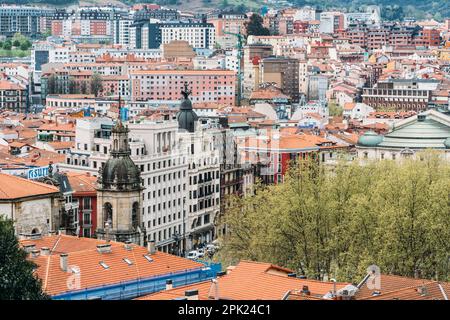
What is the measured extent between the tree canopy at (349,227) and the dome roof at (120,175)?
11.9 feet

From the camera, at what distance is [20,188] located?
35750 millimetres

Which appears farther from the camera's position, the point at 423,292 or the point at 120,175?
the point at 120,175

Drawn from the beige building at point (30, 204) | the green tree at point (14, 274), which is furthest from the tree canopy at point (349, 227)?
the green tree at point (14, 274)

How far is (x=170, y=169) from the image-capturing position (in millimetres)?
53750

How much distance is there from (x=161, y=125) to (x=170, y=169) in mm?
2092

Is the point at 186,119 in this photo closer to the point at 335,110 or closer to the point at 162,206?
the point at 162,206

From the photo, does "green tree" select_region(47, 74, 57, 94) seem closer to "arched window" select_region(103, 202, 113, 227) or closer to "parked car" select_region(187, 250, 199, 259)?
"parked car" select_region(187, 250, 199, 259)

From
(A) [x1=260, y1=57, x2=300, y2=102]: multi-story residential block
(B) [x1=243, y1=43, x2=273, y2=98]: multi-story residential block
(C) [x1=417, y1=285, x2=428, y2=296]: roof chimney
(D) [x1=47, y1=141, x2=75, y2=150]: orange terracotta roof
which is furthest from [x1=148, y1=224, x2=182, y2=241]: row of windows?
(B) [x1=243, y1=43, x2=273, y2=98]: multi-story residential block

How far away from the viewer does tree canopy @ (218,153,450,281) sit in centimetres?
3322

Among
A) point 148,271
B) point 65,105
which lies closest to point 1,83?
point 65,105

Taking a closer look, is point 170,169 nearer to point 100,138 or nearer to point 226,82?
point 100,138

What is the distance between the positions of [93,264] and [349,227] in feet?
34.4

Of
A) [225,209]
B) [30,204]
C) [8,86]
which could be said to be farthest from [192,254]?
[8,86]

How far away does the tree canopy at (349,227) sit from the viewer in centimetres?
3322
